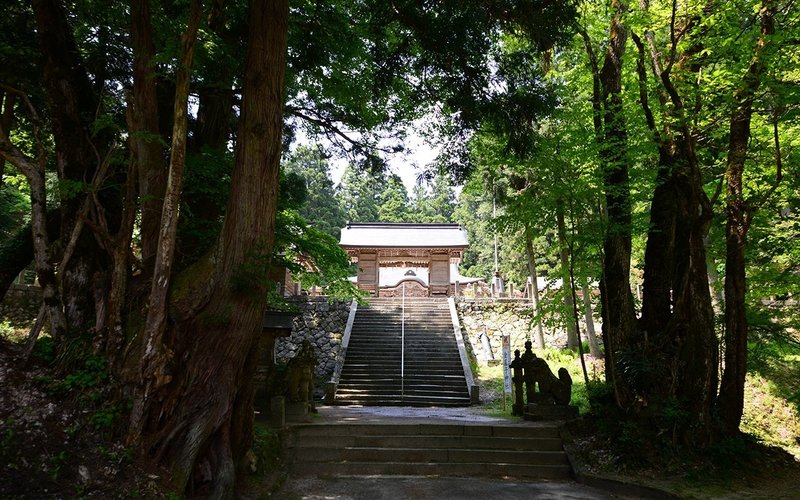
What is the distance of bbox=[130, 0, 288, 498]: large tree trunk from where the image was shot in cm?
424

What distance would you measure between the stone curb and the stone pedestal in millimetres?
973

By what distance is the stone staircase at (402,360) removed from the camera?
41.2 feet

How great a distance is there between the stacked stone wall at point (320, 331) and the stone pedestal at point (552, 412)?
8888 millimetres

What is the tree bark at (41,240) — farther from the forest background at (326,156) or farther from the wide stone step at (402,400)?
the wide stone step at (402,400)

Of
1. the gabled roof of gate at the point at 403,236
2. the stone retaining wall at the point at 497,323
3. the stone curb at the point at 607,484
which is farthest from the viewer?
the gabled roof of gate at the point at 403,236

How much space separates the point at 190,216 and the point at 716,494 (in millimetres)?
6431

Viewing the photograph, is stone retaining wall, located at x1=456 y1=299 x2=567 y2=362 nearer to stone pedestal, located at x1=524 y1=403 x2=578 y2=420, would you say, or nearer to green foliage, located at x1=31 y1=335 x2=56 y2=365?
stone pedestal, located at x1=524 y1=403 x2=578 y2=420

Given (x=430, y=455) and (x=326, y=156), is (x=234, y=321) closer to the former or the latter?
(x=430, y=455)

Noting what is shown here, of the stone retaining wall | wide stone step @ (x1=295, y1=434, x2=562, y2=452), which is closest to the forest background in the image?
wide stone step @ (x1=295, y1=434, x2=562, y2=452)

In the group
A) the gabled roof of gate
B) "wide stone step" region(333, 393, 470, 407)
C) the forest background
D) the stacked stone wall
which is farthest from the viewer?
the gabled roof of gate

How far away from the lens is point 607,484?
5.69m

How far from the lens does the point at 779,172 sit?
5.82 meters

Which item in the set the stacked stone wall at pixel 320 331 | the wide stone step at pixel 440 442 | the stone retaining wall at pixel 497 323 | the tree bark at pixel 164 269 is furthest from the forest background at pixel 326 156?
the stone retaining wall at pixel 497 323

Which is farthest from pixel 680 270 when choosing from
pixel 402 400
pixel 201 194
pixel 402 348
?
pixel 402 348
